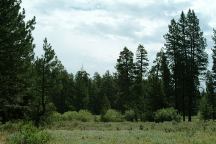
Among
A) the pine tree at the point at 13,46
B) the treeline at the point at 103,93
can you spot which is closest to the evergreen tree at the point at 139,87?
the treeline at the point at 103,93

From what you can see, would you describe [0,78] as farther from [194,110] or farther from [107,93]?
[107,93]

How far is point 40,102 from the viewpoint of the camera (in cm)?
5234

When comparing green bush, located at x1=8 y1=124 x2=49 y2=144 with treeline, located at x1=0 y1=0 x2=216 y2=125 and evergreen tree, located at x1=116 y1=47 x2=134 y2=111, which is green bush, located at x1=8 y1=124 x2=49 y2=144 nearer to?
treeline, located at x1=0 y1=0 x2=216 y2=125

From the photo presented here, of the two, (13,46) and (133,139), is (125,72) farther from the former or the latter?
(133,139)

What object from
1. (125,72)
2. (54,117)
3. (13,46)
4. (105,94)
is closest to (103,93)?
(105,94)

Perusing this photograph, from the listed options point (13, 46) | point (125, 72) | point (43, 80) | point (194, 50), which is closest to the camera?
point (13, 46)

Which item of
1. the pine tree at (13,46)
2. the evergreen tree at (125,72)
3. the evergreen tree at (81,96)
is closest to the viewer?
the pine tree at (13,46)

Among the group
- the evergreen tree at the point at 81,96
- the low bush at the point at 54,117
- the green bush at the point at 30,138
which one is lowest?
the green bush at the point at 30,138

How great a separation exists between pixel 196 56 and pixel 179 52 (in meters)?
2.75

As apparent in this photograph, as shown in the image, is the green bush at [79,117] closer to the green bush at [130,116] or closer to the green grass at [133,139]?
the green bush at [130,116]

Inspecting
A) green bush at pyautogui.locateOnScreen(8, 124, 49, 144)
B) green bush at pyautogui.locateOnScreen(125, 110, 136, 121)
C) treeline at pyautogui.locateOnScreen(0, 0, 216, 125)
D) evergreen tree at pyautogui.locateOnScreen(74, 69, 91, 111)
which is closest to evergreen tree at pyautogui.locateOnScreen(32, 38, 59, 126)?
treeline at pyautogui.locateOnScreen(0, 0, 216, 125)

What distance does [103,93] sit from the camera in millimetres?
108188

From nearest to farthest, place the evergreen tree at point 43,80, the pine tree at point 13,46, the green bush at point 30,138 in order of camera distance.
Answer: the green bush at point 30,138, the pine tree at point 13,46, the evergreen tree at point 43,80

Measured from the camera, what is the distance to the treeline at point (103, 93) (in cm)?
3753
